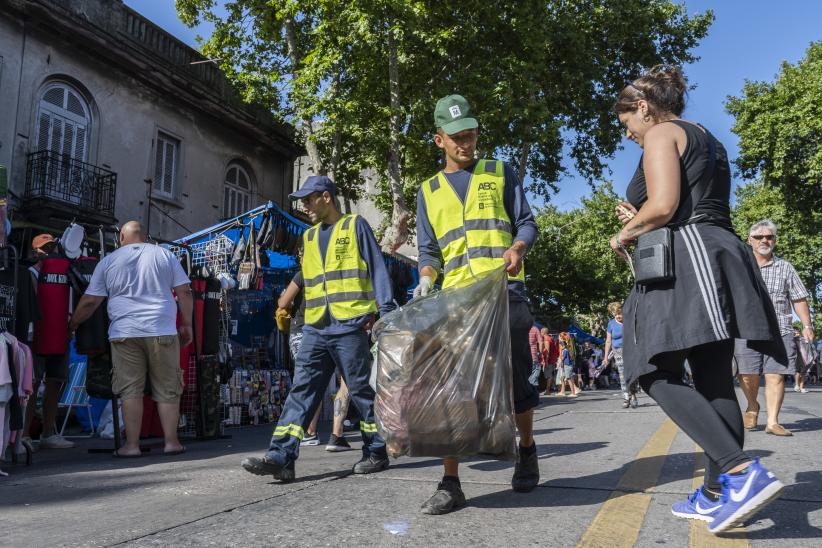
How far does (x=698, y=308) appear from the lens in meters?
2.69

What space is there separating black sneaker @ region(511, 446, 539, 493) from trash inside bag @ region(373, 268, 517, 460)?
0.50 m

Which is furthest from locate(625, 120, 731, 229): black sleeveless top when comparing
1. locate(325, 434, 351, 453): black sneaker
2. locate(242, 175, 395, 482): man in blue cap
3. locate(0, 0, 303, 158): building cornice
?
locate(0, 0, 303, 158): building cornice

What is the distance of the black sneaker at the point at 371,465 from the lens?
4253mm

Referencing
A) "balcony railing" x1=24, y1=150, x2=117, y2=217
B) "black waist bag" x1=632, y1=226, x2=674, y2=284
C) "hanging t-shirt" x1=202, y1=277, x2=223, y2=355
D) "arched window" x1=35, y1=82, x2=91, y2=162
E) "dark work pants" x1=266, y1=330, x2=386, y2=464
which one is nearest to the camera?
"black waist bag" x1=632, y1=226, x2=674, y2=284

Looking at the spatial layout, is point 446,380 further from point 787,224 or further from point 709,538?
point 787,224

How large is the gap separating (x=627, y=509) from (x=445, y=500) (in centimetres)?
80

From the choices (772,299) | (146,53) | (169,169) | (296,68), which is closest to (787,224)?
(296,68)

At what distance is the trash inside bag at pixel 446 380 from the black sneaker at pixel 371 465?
4.27ft

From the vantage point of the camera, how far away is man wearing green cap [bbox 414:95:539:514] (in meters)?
3.39

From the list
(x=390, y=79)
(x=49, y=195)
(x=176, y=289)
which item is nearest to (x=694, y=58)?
(x=390, y=79)

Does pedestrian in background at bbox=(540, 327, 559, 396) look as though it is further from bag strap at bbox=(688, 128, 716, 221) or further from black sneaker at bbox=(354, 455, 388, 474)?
bag strap at bbox=(688, 128, 716, 221)

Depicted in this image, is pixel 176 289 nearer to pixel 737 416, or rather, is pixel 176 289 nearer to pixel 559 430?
pixel 559 430

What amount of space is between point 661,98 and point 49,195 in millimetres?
14090

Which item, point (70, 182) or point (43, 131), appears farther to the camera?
point (70, 182)
